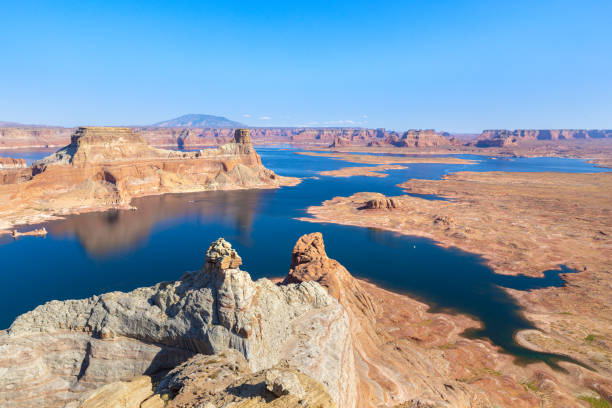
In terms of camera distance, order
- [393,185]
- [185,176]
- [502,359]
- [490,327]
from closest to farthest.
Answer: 1. [502,359]
2. [490,327]
3. [185,176]
4. [393,185]

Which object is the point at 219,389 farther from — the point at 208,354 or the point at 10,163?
the point at 10,163

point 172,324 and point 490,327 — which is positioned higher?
point 172,324

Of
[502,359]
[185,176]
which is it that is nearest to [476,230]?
[502,359]

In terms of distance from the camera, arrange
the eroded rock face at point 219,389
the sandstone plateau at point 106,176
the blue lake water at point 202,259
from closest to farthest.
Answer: the eroded rock face at point 219,389
the blue lake water at point 202,259
the sandstone plateau at point 106,176

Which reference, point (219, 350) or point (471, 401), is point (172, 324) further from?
point (471, 401)

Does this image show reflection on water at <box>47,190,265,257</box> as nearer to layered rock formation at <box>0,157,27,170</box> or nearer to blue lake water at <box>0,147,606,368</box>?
blue lake water at <box>0,147,606,368</box>

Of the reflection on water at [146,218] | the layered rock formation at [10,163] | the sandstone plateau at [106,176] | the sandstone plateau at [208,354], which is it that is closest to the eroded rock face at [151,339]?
the sandstone plateau at [208,354]

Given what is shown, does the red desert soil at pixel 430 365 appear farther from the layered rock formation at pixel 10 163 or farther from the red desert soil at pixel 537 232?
the layered rock formation at pixel 10 163
